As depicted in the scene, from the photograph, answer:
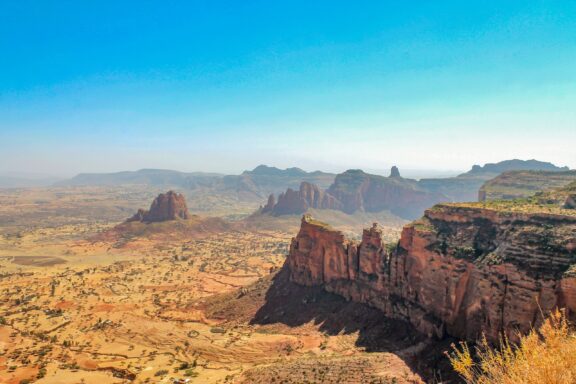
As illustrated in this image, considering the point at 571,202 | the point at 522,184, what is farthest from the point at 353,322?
the point at 522,184

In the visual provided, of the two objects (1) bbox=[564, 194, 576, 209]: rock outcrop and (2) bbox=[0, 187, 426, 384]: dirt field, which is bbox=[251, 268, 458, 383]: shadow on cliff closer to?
(2) bbox=[0, 187, 426, 384]: dirt field

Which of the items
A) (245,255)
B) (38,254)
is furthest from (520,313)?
(38,254)

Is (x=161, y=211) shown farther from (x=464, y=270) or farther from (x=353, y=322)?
(x=464, y=270)

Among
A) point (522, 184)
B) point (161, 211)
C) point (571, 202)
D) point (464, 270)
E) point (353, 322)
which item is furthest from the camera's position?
point (161, 211)

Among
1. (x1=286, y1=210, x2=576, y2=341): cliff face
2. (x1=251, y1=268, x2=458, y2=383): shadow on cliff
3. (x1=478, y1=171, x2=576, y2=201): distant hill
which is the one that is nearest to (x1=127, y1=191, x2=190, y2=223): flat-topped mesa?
(x1=251, y1=268, x2=458, y2=383): shadow on cliff

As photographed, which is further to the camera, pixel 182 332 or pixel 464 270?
pixel 182 332

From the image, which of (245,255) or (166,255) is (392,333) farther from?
(166,255)
